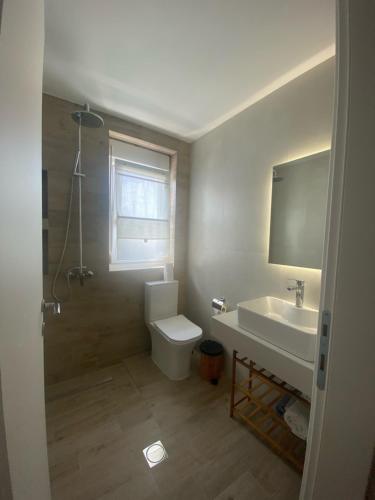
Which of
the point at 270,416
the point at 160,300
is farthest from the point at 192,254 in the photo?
the point at 270,416

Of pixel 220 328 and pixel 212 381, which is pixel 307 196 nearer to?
pixel 220 328

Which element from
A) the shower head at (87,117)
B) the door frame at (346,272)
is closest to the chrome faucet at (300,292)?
the door frame at (346,272)

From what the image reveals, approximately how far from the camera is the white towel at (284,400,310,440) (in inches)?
44.0

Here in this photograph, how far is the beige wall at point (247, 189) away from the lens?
130 centimetres

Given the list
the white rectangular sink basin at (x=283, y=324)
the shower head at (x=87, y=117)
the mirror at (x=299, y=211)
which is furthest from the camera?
the shower head at (x=87, y=117)

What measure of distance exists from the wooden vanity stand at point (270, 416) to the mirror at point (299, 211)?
79 cm

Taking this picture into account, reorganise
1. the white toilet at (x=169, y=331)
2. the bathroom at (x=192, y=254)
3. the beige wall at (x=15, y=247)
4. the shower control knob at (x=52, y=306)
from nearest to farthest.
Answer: the beige wall at (x=15, y=247) → the bathroom at (x=192, y=254) → the shower control knob at (x=52, y=306) → the white toilet at (x=169, y=331)

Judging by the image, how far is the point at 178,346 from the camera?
1.78 m

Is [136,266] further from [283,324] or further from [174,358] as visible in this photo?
[283,324]

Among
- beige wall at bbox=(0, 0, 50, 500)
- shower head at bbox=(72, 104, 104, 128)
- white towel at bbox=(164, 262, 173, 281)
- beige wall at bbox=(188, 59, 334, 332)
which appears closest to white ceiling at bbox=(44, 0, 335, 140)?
beige wall at bbox=(188, 59, 334, 332)

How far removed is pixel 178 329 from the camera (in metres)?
1.87

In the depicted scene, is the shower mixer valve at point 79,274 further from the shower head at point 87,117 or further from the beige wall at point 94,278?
the shower head at point 87,117

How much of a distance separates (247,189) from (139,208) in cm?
115

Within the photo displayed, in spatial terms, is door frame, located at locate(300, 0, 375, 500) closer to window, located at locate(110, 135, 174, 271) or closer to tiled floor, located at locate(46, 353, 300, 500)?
tiled floor, located at locate(46, 353, 300, 500)
